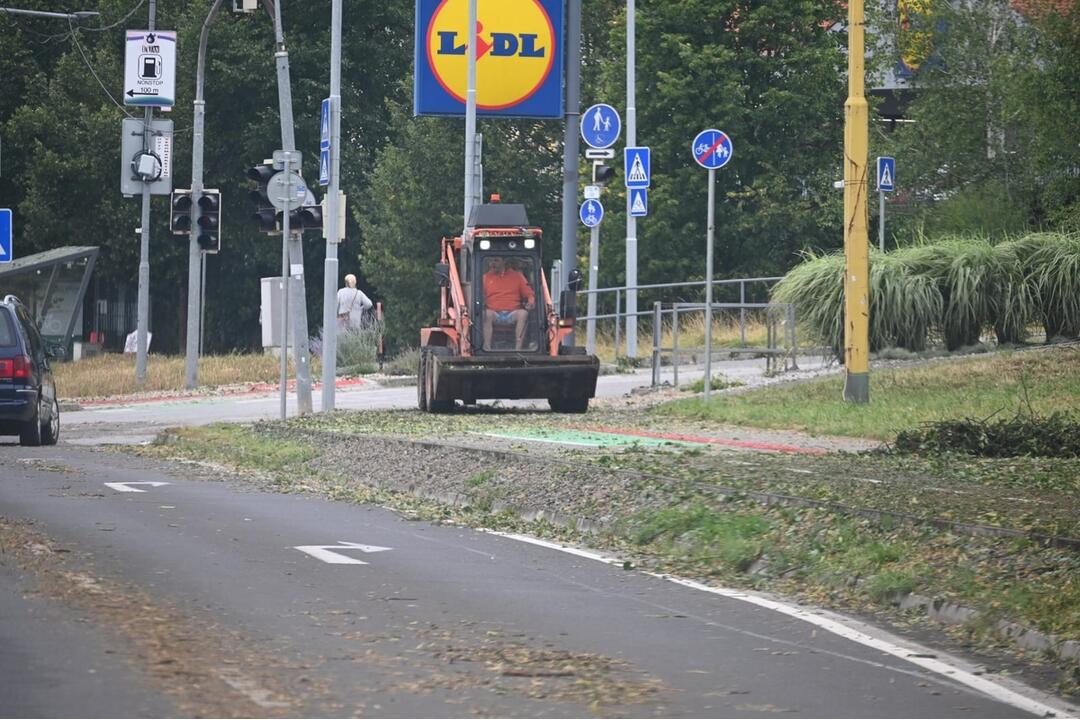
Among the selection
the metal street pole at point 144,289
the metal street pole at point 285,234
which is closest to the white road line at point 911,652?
the metal street pole at point 285,234

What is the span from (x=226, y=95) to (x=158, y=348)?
9.57 m

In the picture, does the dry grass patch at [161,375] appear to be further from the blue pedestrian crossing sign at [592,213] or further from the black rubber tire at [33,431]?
the black rubber tire at [33,431]

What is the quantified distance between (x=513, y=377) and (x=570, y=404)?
1133mm

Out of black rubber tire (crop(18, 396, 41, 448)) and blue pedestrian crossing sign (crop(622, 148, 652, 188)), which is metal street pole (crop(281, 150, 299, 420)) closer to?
black rubber tire (crop(18, 396, 41, 448))

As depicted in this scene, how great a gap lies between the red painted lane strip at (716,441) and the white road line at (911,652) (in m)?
7.64

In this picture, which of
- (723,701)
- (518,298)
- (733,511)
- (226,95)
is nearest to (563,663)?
(723,701)

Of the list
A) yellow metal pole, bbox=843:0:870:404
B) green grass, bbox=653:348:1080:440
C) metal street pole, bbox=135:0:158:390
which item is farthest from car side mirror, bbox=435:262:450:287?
metal street pole, bbox=135:0:158:390

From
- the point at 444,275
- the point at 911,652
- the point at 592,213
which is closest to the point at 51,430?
the point at 444,275

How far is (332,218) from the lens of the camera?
29.2 metres

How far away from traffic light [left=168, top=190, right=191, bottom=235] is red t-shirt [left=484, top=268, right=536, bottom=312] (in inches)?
401

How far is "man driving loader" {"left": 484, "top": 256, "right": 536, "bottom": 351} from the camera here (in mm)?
29203

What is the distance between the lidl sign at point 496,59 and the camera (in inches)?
1566

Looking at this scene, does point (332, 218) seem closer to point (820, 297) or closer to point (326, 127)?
point (326, 127)

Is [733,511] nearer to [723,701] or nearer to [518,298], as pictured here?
[723,701]
